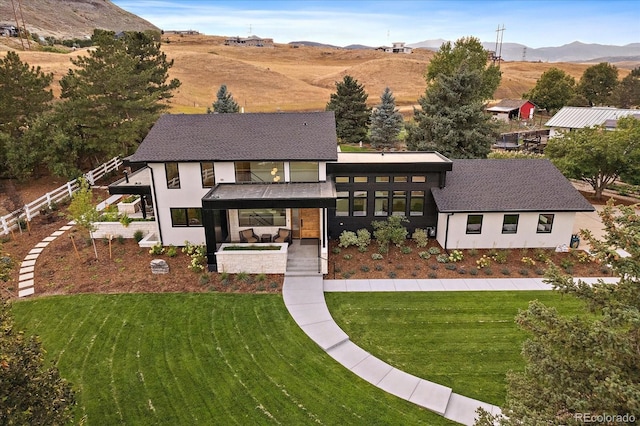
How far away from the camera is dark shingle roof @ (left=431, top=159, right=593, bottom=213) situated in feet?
63.8

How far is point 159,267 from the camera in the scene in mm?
17578

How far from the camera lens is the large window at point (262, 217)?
19625 mm

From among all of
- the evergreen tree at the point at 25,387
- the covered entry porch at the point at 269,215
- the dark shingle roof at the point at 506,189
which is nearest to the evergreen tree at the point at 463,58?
the dark shingle roof at the point at 506,189

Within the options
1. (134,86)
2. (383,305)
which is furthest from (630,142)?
(134,86)

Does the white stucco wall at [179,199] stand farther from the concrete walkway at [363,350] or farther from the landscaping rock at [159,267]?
the concrete walkway at [363,350]

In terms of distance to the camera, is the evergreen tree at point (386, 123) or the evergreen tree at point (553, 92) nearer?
the evergreen tree at point (386, 123)

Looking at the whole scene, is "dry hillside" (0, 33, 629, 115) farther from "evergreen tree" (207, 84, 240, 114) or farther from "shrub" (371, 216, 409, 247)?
"shrub" (371, 216, 409, 247)

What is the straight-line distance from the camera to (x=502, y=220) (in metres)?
19.8

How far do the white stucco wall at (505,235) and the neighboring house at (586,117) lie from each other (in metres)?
26.6

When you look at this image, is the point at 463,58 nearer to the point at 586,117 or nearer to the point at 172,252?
the point at 586,117

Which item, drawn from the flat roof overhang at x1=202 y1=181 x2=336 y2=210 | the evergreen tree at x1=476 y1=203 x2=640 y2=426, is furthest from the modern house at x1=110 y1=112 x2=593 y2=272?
the evergreen tree at x1=476 y1=203 x2=640 y2=426

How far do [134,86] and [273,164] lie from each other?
20.0 meters

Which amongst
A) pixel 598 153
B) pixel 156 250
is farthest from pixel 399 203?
pixel 598 153

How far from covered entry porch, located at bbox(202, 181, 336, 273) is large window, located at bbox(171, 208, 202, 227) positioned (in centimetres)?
158
